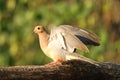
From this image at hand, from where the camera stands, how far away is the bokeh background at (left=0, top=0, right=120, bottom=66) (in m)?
10.9

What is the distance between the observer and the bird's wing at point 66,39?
6.59 metres

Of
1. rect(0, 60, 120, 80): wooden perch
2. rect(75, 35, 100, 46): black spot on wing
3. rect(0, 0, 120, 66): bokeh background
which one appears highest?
rect(0, 0, 120, 66): bokeh background

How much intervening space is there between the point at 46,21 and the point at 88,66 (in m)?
4.74

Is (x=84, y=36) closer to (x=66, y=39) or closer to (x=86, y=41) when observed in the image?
(x=86, y=41)

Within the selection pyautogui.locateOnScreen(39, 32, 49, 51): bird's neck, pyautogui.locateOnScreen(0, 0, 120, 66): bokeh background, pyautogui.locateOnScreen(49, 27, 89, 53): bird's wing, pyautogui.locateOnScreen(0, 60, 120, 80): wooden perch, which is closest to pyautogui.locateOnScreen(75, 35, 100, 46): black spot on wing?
pyautogui.locateOnScreen(49, 27, 89, 53): bird's wing

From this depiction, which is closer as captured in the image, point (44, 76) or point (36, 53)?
point (44, 76)

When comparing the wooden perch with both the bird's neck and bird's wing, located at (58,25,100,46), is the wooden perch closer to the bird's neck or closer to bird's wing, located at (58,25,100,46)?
bird's wing, located at (58,25,100,46)

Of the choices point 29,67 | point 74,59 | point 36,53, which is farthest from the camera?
point 36,53

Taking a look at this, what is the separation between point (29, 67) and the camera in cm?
606

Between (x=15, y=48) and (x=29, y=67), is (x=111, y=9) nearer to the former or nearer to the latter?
(x=15, y=48)

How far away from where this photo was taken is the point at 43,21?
1109cm

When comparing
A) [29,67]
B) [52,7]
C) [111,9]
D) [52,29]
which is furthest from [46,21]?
[29,67]

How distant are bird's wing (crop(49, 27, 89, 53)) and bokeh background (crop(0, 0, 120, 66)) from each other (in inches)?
150

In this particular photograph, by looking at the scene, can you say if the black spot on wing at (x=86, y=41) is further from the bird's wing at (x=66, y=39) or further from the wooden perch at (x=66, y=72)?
the wooden perch at (x=66, y=72)
